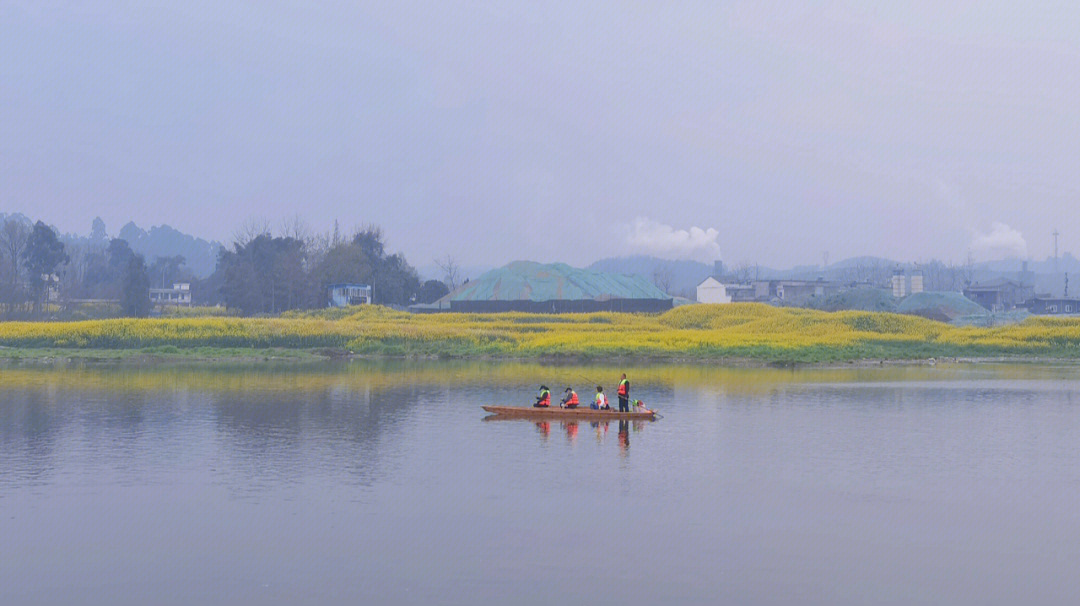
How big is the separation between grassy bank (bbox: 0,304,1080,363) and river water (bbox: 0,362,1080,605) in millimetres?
27680

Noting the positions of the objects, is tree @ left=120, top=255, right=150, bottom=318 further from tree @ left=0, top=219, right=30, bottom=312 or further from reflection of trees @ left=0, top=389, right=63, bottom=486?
reflection of trees @ left=0, top=389, right=63, bottom=486

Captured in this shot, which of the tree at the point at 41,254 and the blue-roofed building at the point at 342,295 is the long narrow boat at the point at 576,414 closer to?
the blue-roofed building at the point at 342,295

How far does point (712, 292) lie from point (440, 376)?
393 feet

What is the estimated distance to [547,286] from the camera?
4776 inches

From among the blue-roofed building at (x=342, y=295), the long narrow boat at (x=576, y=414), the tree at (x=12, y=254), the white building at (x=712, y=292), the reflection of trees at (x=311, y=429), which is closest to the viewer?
the reflection of trees at (x=311, y=429)

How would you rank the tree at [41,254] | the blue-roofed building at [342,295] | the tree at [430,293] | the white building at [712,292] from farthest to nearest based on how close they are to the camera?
the white building at [712,292], the tree at [430,293], the blue-roofed building at [342,295], the tree at [41,254]

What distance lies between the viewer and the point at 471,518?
75.8ft

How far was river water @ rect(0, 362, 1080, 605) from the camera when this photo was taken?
18672 mm

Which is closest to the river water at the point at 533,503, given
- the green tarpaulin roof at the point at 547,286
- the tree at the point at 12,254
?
the green tarpaulin roof at the point at 547,286

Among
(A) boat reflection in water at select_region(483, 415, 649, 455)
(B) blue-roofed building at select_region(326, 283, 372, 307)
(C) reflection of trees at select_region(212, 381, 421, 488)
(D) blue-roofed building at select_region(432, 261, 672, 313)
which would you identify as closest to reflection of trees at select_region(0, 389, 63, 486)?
(C) reflection of trees at select_region(212, 381, 421, 488)

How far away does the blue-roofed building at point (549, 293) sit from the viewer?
11770cm

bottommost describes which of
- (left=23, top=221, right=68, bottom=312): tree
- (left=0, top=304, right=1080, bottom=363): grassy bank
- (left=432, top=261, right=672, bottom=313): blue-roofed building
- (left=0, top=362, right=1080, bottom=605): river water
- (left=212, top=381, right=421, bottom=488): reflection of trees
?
(left=0, top=362, right=1080, bottom=605): river water

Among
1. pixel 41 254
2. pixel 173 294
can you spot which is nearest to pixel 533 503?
pixel 41 254

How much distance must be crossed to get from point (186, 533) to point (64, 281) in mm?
146886
